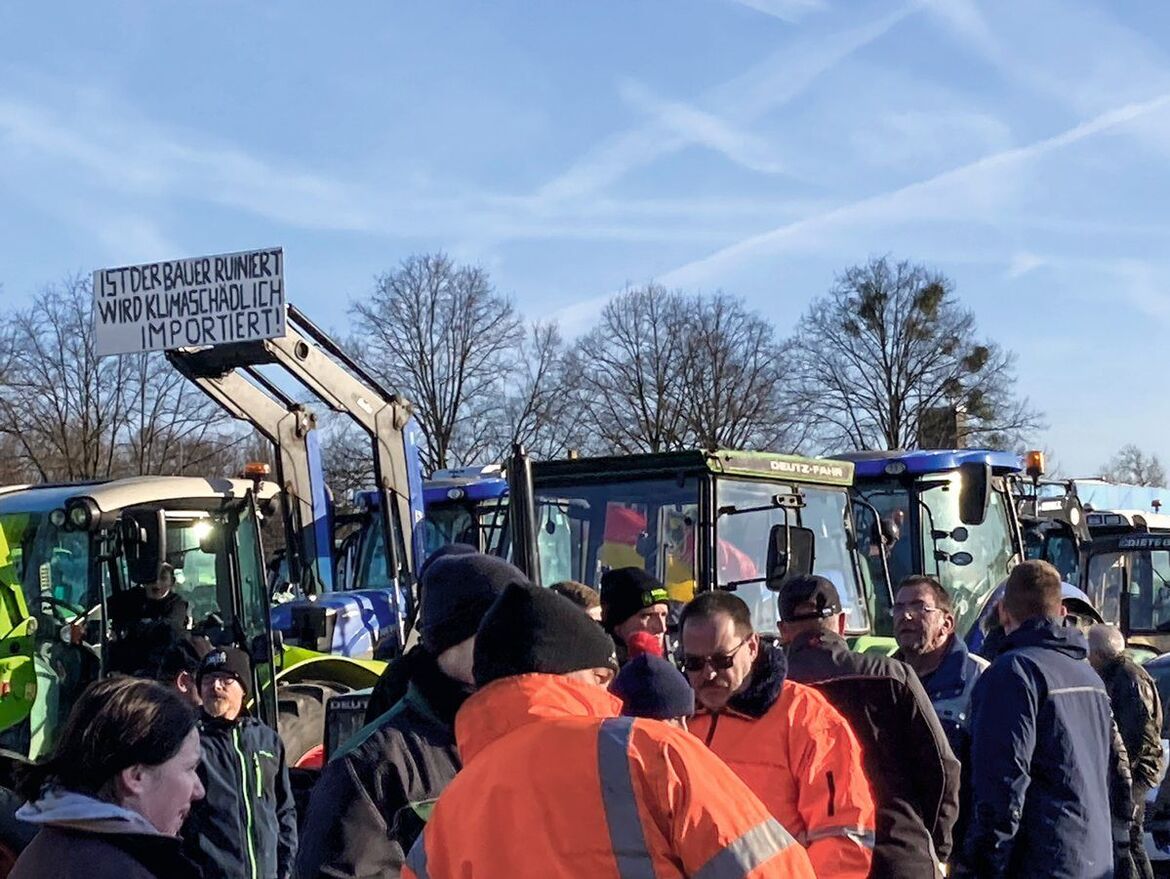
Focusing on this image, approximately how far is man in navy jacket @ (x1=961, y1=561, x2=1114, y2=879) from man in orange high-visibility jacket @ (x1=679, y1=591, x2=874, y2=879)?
4.00 ft

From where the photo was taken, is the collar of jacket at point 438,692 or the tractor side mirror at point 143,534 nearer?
the collar of jacket at point 438,692

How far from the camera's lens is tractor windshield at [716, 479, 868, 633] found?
328 inches

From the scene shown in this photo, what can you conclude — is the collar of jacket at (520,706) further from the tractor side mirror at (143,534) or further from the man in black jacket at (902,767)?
the tractor side mirror at (143,534)

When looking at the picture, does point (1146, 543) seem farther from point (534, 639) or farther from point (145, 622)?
point (534, 639)

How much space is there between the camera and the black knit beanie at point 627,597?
557 centimetres

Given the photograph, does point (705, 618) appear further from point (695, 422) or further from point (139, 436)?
point (695, 422)

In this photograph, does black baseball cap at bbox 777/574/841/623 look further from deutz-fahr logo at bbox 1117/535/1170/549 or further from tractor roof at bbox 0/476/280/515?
deutz-fahr logo at bbox 1117/535/1170/549

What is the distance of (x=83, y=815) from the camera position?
8.93 ft

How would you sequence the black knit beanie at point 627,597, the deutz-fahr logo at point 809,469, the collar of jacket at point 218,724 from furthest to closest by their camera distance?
1. the deutz-fahr logo at point 809,469
2. the black knit beanie at point 627,597
3. the collar of jacket at point 218,724

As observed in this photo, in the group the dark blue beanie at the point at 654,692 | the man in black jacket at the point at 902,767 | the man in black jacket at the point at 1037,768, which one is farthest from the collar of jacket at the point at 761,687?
the man in black jacket at the point at 1037,768

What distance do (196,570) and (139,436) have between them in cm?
2843

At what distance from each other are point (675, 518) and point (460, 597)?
5.30 meters

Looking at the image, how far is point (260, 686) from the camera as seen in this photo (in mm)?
8500

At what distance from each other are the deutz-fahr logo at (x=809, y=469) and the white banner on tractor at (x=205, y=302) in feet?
13.2
